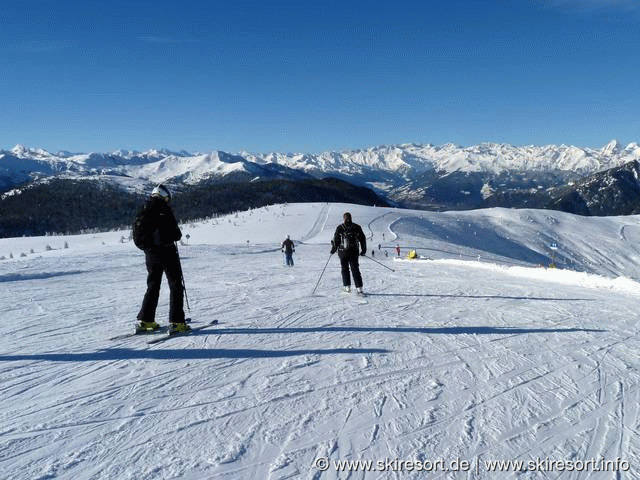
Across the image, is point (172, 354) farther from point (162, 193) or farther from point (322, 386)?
point (162, 193)

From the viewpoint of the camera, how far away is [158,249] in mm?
7336

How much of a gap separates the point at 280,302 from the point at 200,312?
1913 millimetres

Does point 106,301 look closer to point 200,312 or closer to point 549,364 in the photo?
point 200,312

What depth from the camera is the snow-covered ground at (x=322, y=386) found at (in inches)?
154

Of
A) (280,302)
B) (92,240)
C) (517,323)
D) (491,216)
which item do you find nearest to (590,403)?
(517,323)

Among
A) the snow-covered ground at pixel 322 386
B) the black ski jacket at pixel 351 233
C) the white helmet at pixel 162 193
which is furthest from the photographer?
the black ski jacket at pixel 351 233

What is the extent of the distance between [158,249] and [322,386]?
141 inches

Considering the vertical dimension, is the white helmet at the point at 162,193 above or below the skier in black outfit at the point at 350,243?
above
